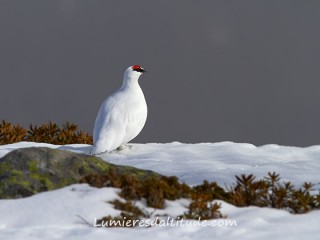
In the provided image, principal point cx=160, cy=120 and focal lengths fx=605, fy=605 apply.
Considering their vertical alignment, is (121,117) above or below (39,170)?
above

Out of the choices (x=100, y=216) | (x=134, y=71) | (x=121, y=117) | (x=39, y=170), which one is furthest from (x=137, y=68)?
(x=100, y=216)

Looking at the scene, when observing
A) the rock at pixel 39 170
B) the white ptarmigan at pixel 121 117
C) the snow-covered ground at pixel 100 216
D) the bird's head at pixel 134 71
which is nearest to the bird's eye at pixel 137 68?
the bird's head at pixel 134 71

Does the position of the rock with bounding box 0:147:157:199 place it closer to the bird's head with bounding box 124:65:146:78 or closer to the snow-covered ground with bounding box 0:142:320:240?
the snow-covered ground with bounding box 0:142:320:240

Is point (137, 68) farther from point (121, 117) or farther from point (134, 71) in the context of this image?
point (121, 117)

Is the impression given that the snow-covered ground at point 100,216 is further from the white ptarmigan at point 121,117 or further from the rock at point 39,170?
the white ptarmigan at point 121,117

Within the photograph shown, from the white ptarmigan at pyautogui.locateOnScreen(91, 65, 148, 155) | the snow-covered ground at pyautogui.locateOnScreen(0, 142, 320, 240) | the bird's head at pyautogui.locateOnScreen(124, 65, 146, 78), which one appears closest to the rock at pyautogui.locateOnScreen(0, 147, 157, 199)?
the snow-covered ground at pyautogui.locateOnScreen(0, 142, 320, 240)

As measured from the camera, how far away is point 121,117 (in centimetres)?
1141

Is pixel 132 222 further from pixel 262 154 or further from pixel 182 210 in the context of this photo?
pixel 262 154

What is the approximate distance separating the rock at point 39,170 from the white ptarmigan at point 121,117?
405cm

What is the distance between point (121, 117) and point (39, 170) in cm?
493

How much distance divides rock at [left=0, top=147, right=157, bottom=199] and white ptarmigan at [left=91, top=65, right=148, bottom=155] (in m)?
4.05

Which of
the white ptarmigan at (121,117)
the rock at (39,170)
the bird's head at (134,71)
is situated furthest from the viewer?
the bird's head at (134,71)

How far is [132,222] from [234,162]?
13.9ft

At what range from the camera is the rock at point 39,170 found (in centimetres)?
630
